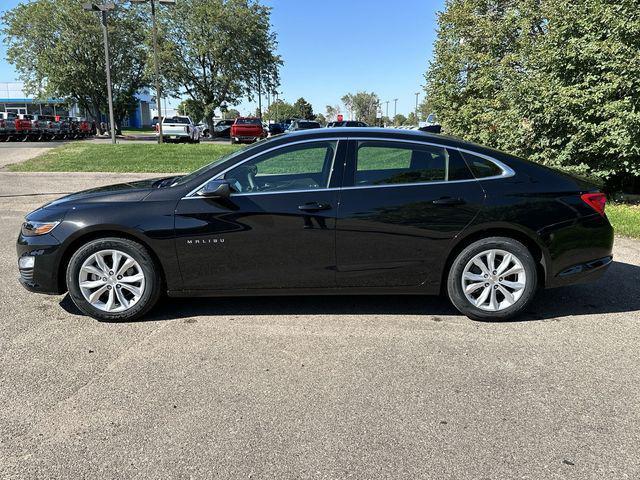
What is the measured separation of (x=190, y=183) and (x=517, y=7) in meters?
11.5

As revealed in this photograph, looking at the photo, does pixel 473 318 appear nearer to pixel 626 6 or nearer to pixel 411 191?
pixel 411 191

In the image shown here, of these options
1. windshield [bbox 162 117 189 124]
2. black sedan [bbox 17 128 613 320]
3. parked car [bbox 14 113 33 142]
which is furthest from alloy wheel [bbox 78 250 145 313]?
parked car [bbox 14 113 33 142]

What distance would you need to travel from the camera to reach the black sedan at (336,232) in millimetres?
4188

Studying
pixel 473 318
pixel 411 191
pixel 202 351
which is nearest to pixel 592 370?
pixel 473 318

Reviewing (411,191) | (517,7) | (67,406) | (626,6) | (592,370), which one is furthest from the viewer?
(517,7)

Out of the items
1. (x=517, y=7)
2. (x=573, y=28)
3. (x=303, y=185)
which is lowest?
(x=303, y=185)

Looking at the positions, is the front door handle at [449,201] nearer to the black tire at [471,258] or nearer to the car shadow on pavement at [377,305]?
the black tire at [471,258]

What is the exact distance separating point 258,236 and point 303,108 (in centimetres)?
12202

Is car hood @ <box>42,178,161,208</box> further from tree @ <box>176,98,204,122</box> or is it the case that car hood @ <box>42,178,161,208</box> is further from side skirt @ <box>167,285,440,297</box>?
tree @ <box>176,98,204,122</box>

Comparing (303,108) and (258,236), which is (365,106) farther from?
(258,236)

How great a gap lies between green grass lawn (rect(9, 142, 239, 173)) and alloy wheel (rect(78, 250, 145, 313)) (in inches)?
448

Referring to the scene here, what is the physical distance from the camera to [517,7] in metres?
12.6

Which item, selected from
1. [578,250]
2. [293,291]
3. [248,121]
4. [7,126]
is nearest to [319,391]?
[293,291]

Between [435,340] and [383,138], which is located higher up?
[383,138]
